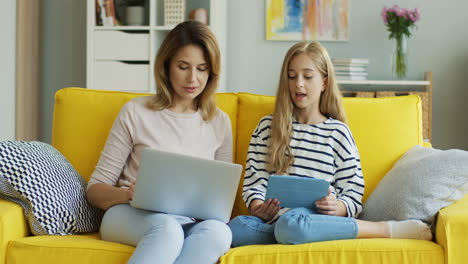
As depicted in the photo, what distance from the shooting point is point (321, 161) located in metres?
2.07

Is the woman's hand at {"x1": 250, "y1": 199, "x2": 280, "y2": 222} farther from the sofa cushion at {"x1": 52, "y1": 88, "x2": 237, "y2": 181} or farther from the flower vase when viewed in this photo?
the flower vase

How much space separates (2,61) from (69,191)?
223 centimetres

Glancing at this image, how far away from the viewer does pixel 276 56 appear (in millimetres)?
4355

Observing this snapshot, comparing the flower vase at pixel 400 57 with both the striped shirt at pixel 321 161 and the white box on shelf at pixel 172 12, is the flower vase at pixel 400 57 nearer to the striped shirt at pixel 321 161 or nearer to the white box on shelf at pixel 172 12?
the white box on shelf at pixel 172 12

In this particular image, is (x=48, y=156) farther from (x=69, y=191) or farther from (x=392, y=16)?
(x=392, y=16)

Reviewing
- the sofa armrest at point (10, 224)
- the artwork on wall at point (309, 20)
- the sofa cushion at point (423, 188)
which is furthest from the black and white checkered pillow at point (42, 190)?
the artwork on wall at point (309, 20)

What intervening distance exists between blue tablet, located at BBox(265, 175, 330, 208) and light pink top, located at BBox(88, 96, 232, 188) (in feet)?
1.09

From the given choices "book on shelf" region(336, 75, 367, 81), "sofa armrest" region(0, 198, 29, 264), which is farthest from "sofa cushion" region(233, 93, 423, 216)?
"book on shelf" region(336, 75, 367, 81)

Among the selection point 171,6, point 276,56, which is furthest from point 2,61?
point 276,56

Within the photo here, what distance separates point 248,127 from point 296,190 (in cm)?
50

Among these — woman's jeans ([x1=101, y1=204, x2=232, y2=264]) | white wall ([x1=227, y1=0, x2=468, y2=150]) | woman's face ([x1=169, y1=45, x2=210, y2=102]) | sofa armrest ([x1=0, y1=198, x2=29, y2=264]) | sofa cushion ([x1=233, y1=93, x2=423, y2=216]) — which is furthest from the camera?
white wall ([x1=227, y1=0, x2=468, y2=150])

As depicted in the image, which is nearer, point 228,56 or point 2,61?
point 2,61

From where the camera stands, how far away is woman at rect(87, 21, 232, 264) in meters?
1.95

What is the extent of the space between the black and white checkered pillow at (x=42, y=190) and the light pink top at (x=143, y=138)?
0.10 m
